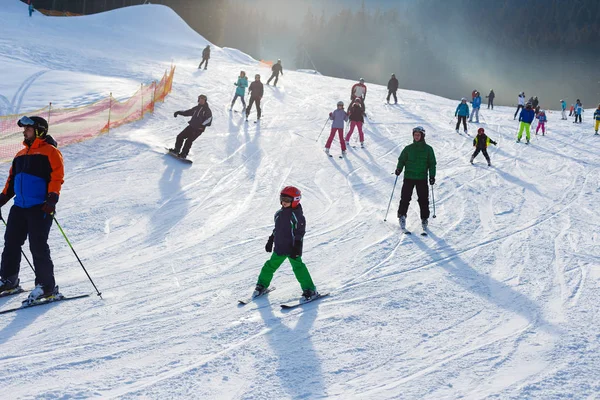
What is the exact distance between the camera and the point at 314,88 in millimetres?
29906

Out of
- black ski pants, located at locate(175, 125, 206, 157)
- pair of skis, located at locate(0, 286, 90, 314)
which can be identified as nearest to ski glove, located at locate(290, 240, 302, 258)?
pair of skis, located at locate(0, 286, 90, 314)

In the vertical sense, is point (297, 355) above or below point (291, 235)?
below

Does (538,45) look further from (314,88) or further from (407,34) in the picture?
(314,88)

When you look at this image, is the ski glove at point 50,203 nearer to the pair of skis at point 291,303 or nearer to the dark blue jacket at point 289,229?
the pair of skis at point 291,303

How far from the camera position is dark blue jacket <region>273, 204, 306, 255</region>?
19.4 feet

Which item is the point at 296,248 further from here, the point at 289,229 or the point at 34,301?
the point at 34,301

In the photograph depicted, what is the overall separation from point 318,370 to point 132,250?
151 inches

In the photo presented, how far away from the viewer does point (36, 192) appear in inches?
215

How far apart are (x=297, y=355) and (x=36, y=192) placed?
298cm

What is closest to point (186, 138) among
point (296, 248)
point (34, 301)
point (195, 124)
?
point (195, 124)

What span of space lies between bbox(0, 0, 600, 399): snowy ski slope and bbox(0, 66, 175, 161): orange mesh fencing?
380mm

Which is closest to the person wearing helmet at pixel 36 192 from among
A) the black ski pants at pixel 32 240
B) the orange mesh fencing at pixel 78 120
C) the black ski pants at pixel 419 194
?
the black ski pants at pixel 32 240

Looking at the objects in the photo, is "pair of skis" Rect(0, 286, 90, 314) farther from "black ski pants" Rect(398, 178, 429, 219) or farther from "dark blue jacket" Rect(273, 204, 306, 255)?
"black ski pants" Rect(398, 178, 429, 219)

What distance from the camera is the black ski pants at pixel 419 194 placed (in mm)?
9070
